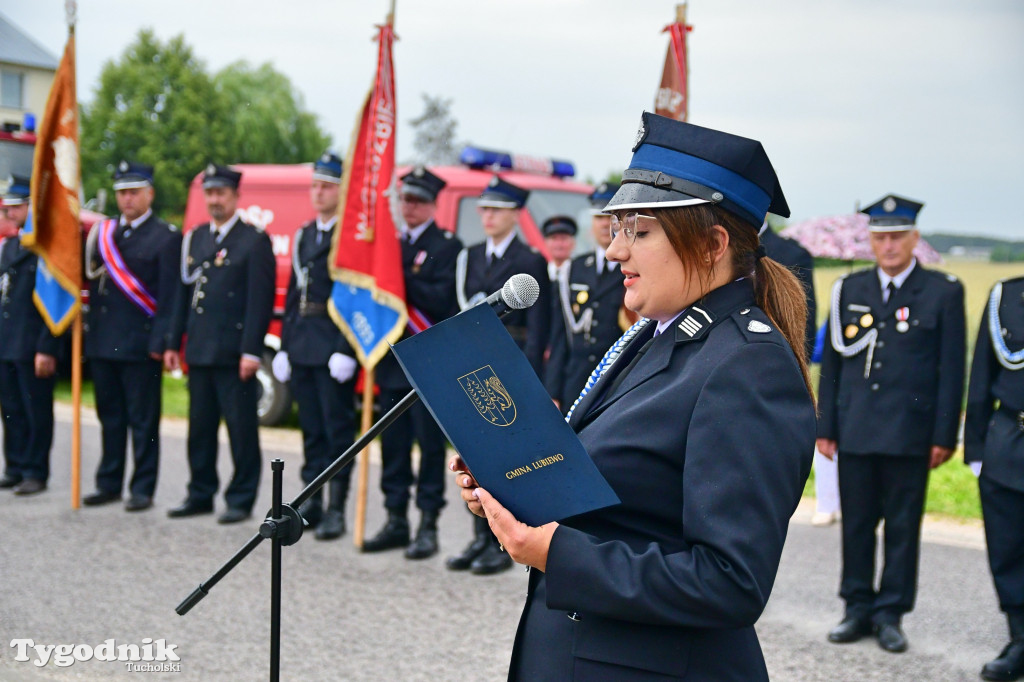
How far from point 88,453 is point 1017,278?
7470 millimetres

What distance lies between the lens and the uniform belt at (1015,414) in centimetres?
425

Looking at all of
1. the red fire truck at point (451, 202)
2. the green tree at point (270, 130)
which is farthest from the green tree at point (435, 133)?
the red fire truck at point (451, 202)

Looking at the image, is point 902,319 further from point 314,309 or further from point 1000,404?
point 314,309

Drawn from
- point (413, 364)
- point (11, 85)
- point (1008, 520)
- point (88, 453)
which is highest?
point (11, 85)

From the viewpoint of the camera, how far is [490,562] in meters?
5.58

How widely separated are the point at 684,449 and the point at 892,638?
339 centimetres

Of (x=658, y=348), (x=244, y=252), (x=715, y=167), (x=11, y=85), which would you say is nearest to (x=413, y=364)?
(x=658, y=348)

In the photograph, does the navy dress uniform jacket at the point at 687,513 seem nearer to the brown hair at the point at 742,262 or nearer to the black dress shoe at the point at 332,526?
the brown hair at the point at 742,262

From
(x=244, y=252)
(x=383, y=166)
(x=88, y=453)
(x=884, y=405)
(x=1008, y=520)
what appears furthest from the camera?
(x=88, y=453)

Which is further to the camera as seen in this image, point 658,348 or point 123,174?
point 123,174

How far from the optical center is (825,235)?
8891 millimetres

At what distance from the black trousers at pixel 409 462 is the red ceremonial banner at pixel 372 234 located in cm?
48

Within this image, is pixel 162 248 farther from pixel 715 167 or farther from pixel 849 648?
pixel 715 167

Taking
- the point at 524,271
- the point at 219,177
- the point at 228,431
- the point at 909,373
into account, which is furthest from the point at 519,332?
the point at 909,373
